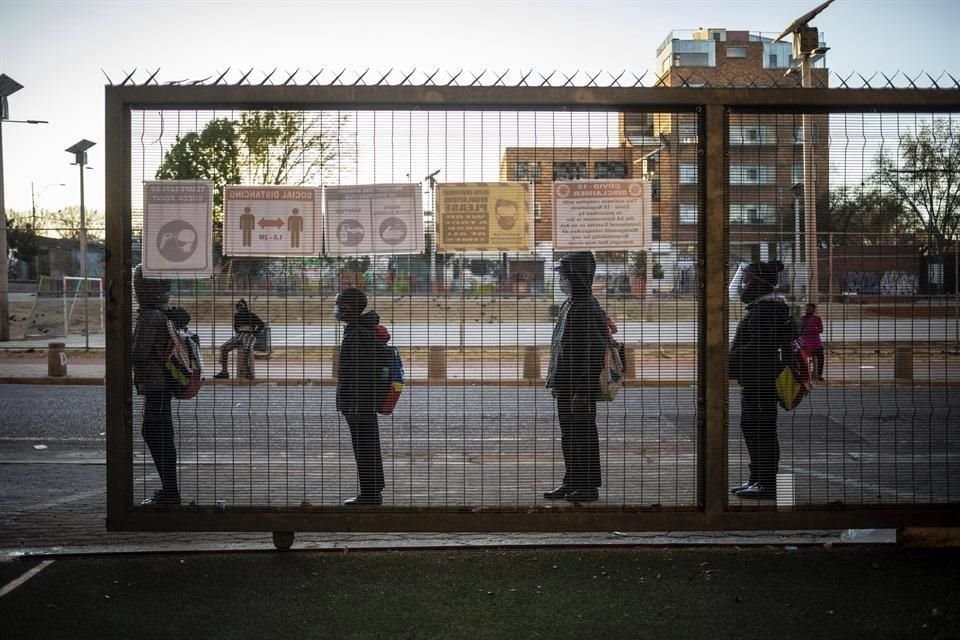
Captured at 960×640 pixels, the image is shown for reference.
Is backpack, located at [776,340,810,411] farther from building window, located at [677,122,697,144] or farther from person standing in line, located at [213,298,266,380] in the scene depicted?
person standing in line, located at [213,298,266,380]

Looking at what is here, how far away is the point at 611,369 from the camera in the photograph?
604 cm

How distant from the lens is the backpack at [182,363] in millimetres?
5824

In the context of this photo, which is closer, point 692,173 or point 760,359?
point 692,173

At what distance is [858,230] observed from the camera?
17.7 feet

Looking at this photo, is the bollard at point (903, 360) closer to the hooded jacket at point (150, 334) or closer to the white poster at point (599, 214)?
the white poster at point (599, 214)

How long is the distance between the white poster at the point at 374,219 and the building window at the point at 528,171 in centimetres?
57

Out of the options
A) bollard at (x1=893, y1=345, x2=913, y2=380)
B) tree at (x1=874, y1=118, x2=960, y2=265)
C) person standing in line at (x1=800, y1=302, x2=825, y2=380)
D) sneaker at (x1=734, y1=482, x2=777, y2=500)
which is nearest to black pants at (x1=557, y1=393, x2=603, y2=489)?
sneaker at (x1=734, y1=482, x2=777, y2=500)

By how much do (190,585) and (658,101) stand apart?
3.55 m

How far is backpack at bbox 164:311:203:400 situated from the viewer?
19.1 ft

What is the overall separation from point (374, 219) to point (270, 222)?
0.58 metres

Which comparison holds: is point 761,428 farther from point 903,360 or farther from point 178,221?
point 178,221

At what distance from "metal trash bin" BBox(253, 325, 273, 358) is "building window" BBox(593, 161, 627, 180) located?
2.06 metres

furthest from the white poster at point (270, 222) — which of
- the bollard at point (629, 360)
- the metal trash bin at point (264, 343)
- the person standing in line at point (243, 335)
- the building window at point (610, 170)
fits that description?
the bollard at point (629, 360)

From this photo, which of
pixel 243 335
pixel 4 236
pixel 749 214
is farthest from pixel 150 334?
pixel 4 236
